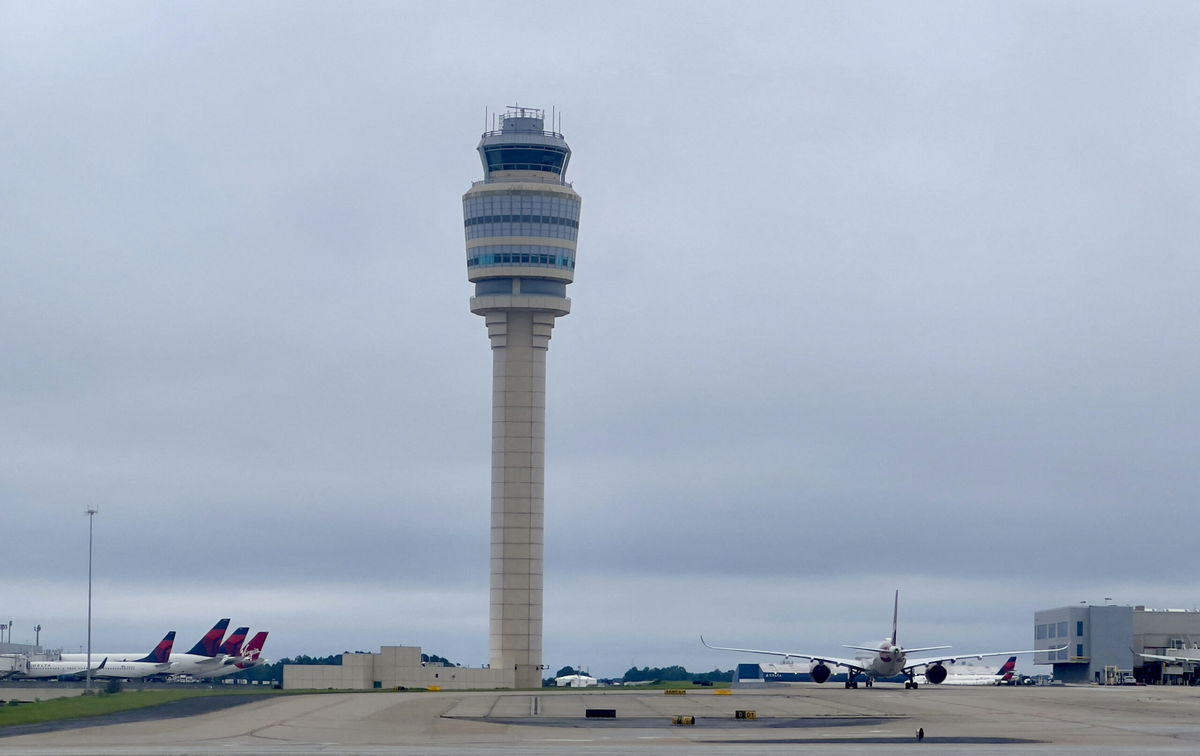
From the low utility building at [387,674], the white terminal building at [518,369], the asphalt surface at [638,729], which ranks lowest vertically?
the low utility building at [387,674]

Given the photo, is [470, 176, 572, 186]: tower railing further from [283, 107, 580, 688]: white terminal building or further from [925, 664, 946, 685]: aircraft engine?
[925, 664, 946, 685]: aircraft engine

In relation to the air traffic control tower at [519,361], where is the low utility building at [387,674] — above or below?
below

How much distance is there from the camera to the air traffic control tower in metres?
180

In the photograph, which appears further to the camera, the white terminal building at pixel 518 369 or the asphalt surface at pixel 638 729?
the white terminal building at pixel 518 369

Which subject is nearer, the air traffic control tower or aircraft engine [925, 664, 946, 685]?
aircraft engine [925, 664, 946, 685]

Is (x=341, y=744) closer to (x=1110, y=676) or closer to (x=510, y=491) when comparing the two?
(x=510, y=491)

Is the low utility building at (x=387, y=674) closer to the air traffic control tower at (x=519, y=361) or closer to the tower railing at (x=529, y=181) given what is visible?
the air traffic control tower at (x=519, y=361)

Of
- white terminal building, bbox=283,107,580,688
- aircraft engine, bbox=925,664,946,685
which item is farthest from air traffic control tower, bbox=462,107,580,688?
aircraft engine, bbox=925,664,946,685

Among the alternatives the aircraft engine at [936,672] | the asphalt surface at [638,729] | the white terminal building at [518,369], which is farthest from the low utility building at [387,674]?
the asphalt surface at [638,729]

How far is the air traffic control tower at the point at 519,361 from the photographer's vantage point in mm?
180000

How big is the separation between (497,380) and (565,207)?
897 inches

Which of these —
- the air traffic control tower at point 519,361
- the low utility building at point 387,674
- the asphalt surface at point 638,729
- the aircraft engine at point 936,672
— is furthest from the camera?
the air traffic control tower at point 519,361

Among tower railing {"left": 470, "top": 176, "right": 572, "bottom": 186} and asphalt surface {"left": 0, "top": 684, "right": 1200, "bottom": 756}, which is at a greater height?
tower railing {"left": 470, "top": 176, "right": 572, "bottom": 186}

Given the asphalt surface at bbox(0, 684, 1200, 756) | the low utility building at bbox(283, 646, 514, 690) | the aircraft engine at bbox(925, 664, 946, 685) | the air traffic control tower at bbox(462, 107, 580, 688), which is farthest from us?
the air traffic control tower at bbox(462, 107, 580, 688)
